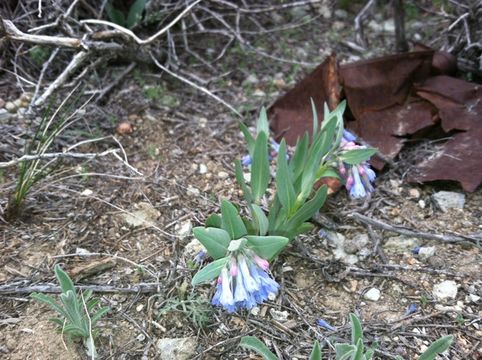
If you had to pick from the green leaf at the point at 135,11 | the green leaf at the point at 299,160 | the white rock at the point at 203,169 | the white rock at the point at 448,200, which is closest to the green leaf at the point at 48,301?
the green leaf at the point at 299,160

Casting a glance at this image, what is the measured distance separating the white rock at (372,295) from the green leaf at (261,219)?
1.51 ft

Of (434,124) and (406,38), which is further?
(406,38)

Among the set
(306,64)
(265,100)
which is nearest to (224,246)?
(265,100)

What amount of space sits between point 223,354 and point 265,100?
1.52 meters

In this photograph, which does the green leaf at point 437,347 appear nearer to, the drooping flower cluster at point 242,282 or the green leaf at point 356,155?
the drooping flower cluster at point 242,282

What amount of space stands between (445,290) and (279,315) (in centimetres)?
62

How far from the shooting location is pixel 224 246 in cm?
173

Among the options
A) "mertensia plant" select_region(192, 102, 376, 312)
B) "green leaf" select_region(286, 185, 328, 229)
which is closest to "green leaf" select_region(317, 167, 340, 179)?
"mertensia plant" select_region(192, 102, 376, 312)

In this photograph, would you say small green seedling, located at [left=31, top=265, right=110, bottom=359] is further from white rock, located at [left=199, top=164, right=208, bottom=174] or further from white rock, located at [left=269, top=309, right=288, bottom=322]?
white rock, located at [left=199, top=164, right=208, bottom=174]

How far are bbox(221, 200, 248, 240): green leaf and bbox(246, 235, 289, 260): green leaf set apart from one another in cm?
7

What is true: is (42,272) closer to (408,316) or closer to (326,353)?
(326,353)

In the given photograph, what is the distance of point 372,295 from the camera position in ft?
6.76

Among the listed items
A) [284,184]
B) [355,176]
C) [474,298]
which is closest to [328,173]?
[355,176]

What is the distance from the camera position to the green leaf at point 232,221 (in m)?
1.71
